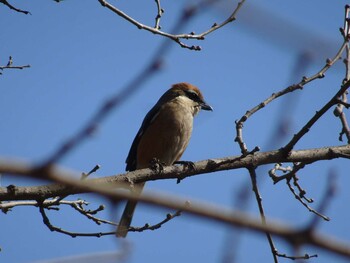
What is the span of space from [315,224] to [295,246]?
85mm

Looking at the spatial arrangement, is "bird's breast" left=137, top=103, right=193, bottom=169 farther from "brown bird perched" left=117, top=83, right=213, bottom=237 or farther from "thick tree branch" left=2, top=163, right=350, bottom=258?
"thick tree branch" left=2, top=163, right=350, bottom=258

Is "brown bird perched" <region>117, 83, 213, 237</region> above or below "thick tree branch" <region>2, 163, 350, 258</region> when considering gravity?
above

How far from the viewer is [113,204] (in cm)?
94

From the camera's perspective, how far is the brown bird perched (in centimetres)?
589

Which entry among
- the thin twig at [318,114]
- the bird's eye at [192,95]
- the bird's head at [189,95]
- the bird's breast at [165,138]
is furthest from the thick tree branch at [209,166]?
the bird's eye at [192,95]

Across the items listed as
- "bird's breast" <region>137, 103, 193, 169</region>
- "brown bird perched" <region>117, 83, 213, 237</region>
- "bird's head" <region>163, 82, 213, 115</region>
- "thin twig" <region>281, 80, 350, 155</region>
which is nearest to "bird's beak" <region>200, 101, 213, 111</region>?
"bird's head" <region>163, 82, 213, 115</region>

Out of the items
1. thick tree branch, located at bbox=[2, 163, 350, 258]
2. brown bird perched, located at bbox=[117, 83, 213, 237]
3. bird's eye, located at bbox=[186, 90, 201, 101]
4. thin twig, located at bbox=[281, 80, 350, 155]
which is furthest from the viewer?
bird's eye, located at bbox=[186, 90, 201, 101]

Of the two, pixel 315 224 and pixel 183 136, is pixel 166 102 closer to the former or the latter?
pixel 183 136

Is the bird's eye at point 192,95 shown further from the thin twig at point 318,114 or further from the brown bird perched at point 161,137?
the thin twig at point 318,114

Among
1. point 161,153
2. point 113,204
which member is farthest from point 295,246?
point 161,153

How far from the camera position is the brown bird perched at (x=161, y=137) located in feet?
19.3

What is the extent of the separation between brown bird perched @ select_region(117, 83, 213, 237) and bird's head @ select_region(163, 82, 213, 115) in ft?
0.75

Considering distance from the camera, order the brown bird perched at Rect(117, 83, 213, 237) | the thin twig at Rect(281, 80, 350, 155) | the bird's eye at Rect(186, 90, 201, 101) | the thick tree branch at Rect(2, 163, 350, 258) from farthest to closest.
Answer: the bird's eye at Rect(186, 90, 201, 101)
the brown bird perched at Rect(117, 83, 213, 237)
the thin twig at Rect(281, 80, 350, 155)
the thick tree branch at Rect(2, 163, 350, 258)

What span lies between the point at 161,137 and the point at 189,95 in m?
1.31
